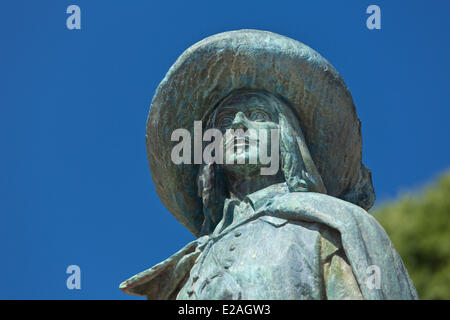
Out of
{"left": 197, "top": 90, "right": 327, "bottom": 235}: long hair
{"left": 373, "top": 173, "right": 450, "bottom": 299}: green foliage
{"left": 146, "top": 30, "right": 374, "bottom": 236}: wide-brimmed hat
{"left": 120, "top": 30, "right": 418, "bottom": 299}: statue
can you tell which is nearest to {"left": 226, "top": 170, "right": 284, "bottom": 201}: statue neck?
{"left": 120, "top": 30, "right": 418, "bottom": 299}: statue

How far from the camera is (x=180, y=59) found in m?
7.62

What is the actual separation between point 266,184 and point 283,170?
179 mm

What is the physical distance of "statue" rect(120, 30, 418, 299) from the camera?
639 cm

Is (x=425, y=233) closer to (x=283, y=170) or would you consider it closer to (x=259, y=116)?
(x=259, y=116)

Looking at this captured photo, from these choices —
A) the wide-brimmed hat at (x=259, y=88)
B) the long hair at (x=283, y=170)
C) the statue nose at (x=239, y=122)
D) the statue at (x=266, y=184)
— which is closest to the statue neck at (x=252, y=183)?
the statue at (x=266, y=184)

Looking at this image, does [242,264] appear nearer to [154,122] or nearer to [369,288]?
[369,288]

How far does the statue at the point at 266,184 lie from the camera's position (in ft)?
21.0

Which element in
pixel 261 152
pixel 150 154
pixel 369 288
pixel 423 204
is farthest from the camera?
pixel 423 204

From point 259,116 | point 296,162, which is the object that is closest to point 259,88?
point 259,116

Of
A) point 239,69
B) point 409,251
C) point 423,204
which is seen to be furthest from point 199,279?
point 423,204

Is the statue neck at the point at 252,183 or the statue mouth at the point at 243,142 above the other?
the statue mouth at the point at 243,142

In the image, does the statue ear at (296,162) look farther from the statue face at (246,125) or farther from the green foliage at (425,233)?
the green foliage at (425,233)

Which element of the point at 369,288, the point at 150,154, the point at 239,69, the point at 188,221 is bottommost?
the point at 369,288

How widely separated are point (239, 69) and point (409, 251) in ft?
49.6
